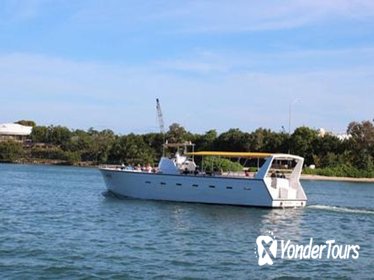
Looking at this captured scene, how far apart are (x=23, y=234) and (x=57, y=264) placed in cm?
870

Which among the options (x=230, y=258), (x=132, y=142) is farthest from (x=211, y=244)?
(x=132, y=142)

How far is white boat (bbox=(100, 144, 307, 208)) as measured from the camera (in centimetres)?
5409

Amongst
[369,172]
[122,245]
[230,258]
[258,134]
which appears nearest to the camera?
[230,258]

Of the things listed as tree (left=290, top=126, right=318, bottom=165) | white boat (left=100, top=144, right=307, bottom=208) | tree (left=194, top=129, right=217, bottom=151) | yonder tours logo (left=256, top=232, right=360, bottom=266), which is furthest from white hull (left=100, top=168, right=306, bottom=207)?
tree (left=194, top=129, right=217, bottom=151)

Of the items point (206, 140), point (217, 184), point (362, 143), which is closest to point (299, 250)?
point (217, 184)

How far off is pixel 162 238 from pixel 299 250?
710cm

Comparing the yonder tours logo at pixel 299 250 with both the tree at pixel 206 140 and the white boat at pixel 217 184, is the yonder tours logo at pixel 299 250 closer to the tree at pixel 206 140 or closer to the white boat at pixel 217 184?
the white boat at pixel 217 184

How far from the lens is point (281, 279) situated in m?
24.8

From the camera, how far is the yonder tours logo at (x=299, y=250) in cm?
2961

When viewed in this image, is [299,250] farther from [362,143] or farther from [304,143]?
[362,143]

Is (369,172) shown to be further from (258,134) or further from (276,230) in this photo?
(276,230)

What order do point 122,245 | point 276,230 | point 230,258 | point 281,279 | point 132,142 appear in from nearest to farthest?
1. point 281,279
2. point 230,258
3. point 122,245
4. point 276,230
5. point 132,142

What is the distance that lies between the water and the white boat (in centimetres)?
120

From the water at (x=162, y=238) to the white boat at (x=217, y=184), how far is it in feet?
3.93
